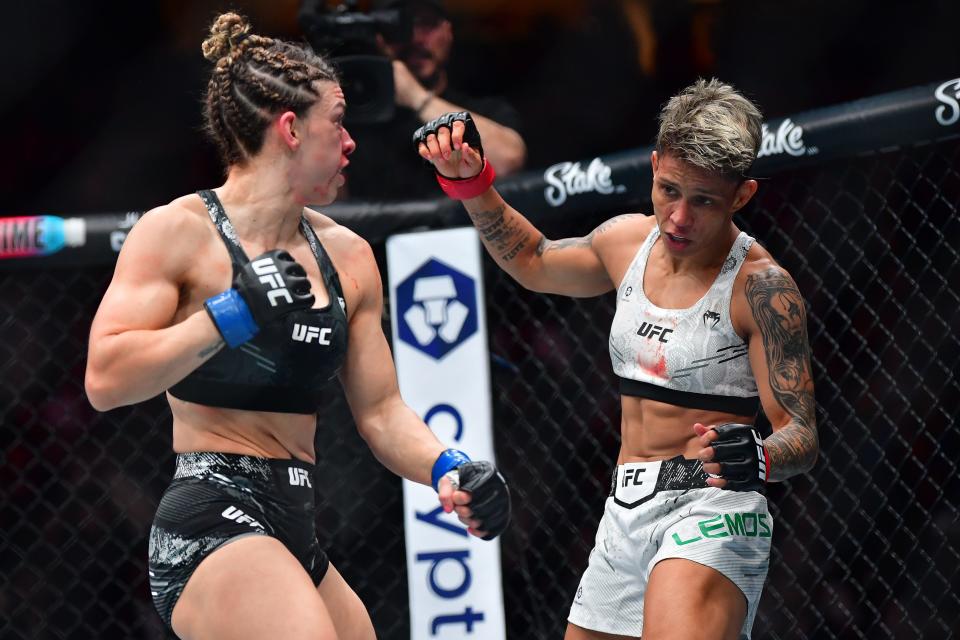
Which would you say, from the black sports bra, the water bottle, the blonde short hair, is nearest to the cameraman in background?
the water bottle

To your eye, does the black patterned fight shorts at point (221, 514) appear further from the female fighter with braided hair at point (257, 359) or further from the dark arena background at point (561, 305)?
the dark arena background at point (561, 305)

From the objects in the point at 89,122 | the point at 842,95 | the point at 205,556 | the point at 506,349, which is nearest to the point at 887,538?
the point at 506,349

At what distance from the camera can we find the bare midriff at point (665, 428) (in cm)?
204

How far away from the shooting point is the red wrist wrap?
87.9 inches

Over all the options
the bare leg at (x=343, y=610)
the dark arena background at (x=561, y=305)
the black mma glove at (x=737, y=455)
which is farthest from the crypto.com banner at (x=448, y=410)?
the black mma glove at (x=737, y=455)

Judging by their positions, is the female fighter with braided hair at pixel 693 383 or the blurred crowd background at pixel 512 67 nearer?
the female fighter with braided hair at pixel 693 383

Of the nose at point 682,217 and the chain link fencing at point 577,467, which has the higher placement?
the nose at point 682,217

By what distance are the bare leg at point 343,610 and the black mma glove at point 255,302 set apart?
44 centimetres

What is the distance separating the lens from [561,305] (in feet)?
10.1

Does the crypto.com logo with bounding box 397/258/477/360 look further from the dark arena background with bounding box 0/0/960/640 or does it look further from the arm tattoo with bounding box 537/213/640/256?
the arm tattoo with bounding box 537/213/640/256

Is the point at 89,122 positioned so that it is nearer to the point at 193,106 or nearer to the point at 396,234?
the point at 193,106

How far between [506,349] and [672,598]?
119 centimetres

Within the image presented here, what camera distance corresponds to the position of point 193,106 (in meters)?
3.47

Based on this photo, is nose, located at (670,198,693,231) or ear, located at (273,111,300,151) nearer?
ear, located at (273,111,300,151)
